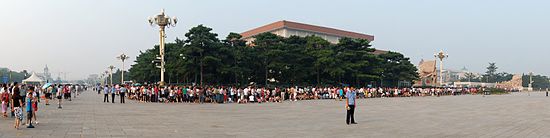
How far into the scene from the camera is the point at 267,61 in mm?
44375

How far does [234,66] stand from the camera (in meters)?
40.6

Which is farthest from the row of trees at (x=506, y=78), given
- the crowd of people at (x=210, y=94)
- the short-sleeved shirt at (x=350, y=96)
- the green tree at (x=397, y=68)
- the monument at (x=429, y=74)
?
the short-sleeved shirt at (x=350, y=96)

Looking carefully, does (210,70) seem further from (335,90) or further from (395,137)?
(395,137)

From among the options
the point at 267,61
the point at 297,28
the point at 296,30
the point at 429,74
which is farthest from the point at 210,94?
the point at 429,74

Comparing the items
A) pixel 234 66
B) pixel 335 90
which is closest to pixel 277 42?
pixel 234 66

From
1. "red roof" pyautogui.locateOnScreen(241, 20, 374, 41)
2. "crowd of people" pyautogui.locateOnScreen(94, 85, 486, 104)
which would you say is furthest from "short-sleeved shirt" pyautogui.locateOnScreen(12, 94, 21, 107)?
"red roof" pyautogui.locateOnScreen(241, 20, 374, 41)

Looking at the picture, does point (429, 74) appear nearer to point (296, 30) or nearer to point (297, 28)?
point (297, 28)

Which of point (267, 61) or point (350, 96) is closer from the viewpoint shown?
point (350, 96)

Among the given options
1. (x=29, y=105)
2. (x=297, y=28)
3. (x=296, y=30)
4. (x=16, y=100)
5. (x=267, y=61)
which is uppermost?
(x=297, y=28)

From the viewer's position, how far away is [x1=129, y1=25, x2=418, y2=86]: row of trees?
3784 centimetres

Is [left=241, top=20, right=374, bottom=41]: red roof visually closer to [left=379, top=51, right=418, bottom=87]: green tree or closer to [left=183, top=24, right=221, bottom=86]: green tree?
[left=379, top=51, right=418, bottom=87]: green tree

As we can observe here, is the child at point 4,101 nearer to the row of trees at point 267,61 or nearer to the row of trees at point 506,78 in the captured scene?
the row of trees at point 267,61

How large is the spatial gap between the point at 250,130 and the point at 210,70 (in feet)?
89.4

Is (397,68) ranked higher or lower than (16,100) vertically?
higher
